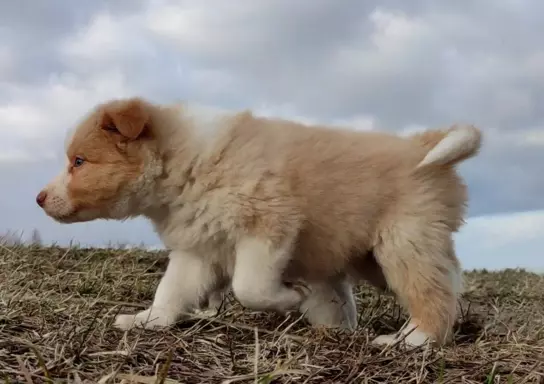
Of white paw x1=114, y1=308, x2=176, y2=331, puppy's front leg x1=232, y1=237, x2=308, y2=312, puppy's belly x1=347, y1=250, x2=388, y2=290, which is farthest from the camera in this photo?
puppy's belly x1=347, y1=250, x2=388, y2=290

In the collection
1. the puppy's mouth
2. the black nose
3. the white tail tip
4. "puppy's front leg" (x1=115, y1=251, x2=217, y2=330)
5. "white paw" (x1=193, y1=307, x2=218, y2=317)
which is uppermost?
the white tail tip

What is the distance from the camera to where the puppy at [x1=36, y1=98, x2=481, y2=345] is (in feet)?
12.2

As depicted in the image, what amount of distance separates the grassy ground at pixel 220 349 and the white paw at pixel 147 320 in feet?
0.25

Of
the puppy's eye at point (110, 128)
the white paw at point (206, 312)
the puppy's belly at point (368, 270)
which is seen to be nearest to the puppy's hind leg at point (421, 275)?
the puppy's belly at point (368, 270)

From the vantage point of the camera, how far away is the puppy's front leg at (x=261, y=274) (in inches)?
144

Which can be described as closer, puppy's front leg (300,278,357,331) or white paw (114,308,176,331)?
white paw (114,308,176,331)

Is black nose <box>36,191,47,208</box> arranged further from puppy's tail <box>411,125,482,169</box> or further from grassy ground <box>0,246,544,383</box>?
puppy's tail <box>411,125,482,169</box>

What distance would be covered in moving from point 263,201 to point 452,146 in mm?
1145

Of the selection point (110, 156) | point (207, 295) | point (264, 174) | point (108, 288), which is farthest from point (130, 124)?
point (108, 288)

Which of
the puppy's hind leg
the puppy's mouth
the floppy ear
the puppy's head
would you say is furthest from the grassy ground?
the floppy ear

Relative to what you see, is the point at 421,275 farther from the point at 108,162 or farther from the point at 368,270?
the point at 108,162

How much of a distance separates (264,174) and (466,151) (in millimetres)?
1189

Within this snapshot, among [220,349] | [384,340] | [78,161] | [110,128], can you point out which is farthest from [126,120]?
[384,340]

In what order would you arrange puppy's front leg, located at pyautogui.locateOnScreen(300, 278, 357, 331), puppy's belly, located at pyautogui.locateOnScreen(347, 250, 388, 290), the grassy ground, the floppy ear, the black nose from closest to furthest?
the grassy ground → the floppy ear → the black nose → puppy's belly, located at pyautogui.locateOnScreen(347, 250, 388, 290) → puppy's front leg, located at pyautogui.locateOnScreen(300, 278, 357, 331)
